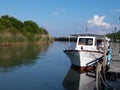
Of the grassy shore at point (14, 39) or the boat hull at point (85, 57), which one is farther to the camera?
the grassy shore at point (14, 39)

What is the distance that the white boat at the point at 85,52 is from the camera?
99.9 ft

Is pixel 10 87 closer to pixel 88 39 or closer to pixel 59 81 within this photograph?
pixel 59 81

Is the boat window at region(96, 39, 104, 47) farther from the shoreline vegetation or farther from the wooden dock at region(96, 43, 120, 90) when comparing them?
the shoreline vegetation

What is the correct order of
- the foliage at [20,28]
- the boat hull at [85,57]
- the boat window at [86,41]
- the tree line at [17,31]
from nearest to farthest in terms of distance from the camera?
1. the boat hull at [85,57]
2. the boat window at [86,41]
3. the tree line at [17,31]
4. the foliage at [20,28]

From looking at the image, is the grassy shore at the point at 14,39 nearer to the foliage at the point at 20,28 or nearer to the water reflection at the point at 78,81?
the foliage at the point at 20,28

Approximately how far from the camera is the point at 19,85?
2327cm

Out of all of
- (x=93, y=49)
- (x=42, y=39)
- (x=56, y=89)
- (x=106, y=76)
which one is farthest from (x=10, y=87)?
(x=42, y=39)

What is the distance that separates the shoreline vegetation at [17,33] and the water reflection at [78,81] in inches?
1725

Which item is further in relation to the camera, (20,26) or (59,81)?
(20,26)

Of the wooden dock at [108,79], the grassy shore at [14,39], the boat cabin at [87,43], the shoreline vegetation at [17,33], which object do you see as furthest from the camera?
the shoreline vegetation at [17,33]

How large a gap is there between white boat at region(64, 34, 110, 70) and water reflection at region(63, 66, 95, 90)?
107cm

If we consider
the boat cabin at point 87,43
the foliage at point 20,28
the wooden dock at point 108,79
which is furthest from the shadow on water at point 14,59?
the foliage at point 20,28

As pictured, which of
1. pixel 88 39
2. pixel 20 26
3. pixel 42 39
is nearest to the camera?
pixel 88 39

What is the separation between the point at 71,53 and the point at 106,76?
25.6 ft
